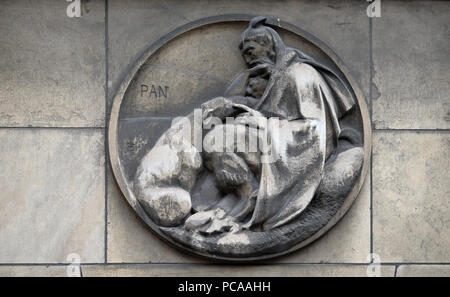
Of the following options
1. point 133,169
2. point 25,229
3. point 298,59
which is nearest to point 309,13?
point 298,59

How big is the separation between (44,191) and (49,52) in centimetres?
118

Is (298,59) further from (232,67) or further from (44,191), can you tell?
(44,191)

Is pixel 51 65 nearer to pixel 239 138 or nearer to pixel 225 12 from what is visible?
pixel 225 12

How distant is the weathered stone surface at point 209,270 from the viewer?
7.72m

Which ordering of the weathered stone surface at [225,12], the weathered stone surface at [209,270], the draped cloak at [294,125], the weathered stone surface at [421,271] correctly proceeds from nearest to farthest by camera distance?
the draped cloak at [294,125], the weathered stone surface at [209,270], the weathered stone surface at [421,271], the weathered stone surface at [225,12]

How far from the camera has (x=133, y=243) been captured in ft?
25.4

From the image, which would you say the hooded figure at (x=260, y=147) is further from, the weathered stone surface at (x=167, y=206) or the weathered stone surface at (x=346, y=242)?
the weathered stone surface at (x=346, y=242)

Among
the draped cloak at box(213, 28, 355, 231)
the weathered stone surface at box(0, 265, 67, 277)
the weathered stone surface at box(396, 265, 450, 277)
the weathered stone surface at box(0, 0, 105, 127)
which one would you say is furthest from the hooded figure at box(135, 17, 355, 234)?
the weathered stone surface at box(396, 265, 450, 277)

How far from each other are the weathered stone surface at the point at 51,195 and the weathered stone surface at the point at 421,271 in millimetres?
2511

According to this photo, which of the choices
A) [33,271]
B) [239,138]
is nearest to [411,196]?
[239,138]

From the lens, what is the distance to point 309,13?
26.3 feet

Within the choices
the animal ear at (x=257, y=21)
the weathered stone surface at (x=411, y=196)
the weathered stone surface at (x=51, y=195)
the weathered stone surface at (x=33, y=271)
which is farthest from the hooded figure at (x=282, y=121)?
the weathered stone surface at (x=33, y=271)

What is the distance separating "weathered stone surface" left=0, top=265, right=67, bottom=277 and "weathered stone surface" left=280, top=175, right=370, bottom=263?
1784mm
